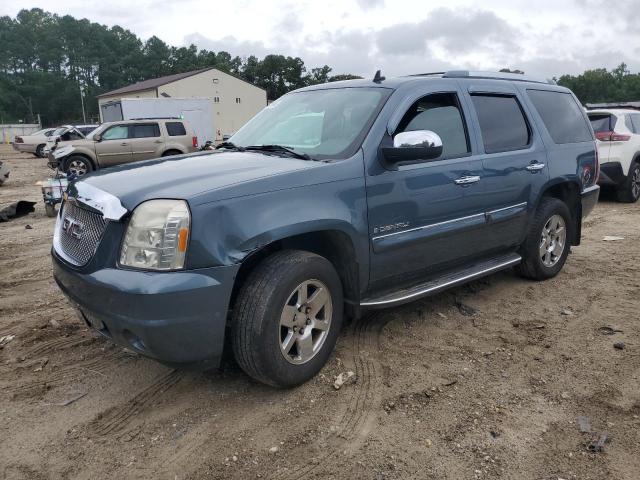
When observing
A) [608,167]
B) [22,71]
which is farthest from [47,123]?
[608,167]

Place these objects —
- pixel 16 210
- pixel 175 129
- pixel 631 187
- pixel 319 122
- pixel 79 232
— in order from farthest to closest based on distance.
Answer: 1. pixel 175 129
2. pixel 631 187
3. pixel 16 210
4. pixel 319 122
5. pixel 79 232

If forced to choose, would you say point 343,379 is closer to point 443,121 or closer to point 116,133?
point 443,121

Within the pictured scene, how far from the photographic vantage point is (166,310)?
8.46ft

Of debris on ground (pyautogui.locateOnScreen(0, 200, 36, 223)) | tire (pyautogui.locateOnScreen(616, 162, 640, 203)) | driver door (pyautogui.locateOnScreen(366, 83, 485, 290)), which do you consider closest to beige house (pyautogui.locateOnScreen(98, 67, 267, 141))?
debris on ground (pyautogui.locateOnScreen(0, 200, 36, 223))

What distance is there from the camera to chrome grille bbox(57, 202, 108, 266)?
2.88 m

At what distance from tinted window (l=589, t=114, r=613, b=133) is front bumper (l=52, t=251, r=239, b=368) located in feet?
30.8

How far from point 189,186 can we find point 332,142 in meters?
1.12

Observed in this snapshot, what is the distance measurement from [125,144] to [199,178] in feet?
48.7

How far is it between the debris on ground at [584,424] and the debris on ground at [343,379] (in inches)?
50.2

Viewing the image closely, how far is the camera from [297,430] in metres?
2.78

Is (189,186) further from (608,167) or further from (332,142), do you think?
(608,167)

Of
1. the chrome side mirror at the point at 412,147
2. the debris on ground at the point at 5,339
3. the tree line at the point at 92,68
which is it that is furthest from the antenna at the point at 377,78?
the tree line at the point at 92,68

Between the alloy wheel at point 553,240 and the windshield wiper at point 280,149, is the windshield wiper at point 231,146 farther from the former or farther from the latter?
the alloy wheel at point 553,240

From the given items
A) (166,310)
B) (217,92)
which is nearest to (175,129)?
(166,310)
